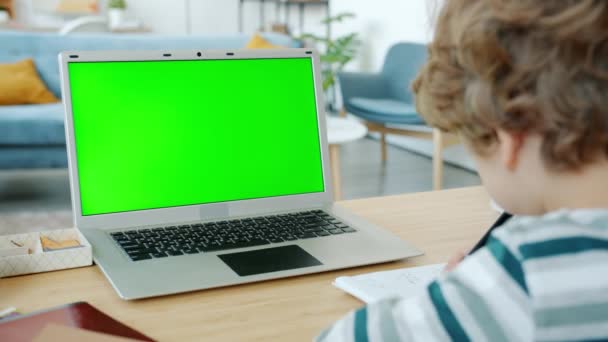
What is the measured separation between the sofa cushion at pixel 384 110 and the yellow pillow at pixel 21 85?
1.64 meters

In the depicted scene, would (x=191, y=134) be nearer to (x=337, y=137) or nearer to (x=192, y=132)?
(x=192, y=132)

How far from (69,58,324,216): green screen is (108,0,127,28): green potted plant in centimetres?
507

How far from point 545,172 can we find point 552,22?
0.40 feet

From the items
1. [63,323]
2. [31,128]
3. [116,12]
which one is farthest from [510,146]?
[116,12]

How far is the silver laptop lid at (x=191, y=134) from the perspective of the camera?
0.99 meters

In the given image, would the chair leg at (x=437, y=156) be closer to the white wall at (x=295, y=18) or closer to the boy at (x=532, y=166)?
the white wall at (x=295, y=18)

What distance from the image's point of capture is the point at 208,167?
3.46 feet

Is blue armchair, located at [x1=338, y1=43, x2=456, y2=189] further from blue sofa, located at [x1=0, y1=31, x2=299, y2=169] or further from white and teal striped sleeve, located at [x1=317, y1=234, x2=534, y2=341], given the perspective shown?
white and teal striped sleeve, located at [x1=317, y1=234, x2=534, y2=341]

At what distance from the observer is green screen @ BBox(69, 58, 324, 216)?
0.99 metres

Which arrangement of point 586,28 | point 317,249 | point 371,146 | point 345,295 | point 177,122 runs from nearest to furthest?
point 586,28
point 345,295
point 317,249
point 177,122
point 371,146

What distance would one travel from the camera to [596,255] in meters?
0.48

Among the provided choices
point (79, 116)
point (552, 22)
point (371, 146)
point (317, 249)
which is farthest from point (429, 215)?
point (371, 146)

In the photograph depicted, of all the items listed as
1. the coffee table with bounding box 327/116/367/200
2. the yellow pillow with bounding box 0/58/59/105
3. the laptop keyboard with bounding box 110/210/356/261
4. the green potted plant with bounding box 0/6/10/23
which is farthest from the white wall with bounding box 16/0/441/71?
the laptop keyboard with bounding box 110/210/356/261

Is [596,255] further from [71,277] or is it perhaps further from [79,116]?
[79,116]
